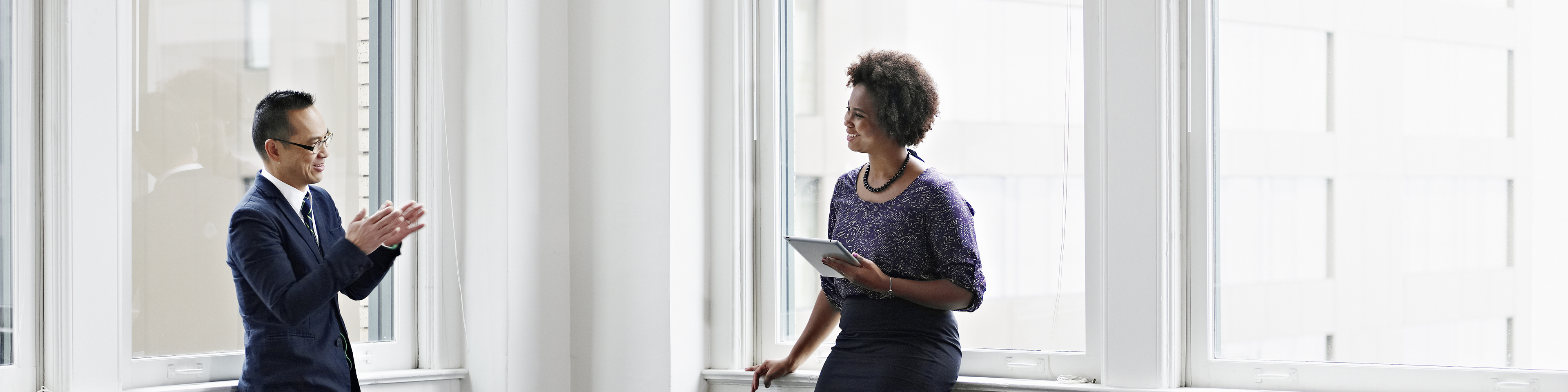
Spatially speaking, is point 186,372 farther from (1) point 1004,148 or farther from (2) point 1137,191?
(2) point 1137,191

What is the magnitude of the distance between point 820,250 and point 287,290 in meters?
1.00

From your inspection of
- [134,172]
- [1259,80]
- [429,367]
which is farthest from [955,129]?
[134,172]

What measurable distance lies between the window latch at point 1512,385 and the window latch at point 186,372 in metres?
2.72

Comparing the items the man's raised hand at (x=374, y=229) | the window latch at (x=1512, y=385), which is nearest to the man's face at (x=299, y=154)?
the man's raised hand at (x=374, y=229)

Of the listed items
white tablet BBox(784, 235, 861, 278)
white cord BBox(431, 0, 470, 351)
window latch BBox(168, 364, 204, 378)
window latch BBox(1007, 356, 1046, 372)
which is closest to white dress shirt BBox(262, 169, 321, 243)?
window latch BBox(168, 364, 204, 378)

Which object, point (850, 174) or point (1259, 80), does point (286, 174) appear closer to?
point (850, 174)

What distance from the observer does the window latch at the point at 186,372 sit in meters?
2.35

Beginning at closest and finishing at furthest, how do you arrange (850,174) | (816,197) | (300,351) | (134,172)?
(300,351) < (134,172) < (850,174) < (816,197)

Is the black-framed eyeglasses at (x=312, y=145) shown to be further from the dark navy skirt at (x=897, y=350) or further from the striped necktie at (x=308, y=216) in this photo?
the dark navy skirt at (x=897, y=350)

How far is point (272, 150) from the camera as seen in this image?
215 centimetres

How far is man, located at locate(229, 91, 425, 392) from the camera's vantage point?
204cm

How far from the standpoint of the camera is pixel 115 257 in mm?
2195

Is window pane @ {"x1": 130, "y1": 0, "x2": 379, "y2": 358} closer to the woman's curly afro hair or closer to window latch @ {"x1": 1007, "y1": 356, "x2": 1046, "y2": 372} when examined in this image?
the woman's curly afro hair

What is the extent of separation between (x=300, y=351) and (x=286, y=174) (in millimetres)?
351
